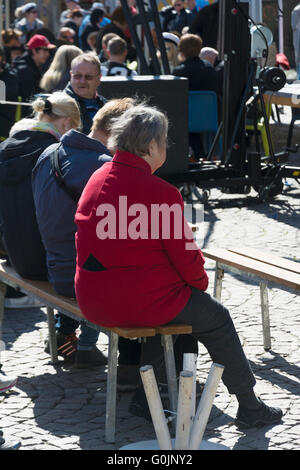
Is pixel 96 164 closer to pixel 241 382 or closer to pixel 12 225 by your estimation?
pixel 12 225

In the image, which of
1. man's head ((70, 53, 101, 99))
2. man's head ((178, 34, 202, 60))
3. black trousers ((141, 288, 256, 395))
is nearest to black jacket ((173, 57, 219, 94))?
man's head ((178, 34, 202, 60))

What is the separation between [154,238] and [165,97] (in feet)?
17.0

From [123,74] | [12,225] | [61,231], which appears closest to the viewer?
[61,231]

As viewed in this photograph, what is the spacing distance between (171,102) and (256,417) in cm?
518

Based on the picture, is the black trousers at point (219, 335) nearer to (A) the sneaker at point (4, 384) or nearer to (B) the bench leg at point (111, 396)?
(B) the bench leg at point (111, 396)

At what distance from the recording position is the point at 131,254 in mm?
3908

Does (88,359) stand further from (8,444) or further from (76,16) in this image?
(76,16)

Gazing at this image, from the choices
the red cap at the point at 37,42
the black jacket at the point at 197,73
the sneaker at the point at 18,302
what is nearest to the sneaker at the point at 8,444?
the sneaker at the point at 18,302

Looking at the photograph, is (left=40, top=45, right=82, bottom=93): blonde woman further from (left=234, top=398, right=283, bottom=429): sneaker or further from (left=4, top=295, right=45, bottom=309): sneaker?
(left=234, top=398, right=283, bottom=429): sneaker

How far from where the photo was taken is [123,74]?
9680mm

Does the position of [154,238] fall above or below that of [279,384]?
above

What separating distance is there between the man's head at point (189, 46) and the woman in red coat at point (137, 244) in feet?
20.4

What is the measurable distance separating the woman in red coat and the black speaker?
4657mm

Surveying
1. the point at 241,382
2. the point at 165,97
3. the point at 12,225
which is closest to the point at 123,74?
the point at 165,97
